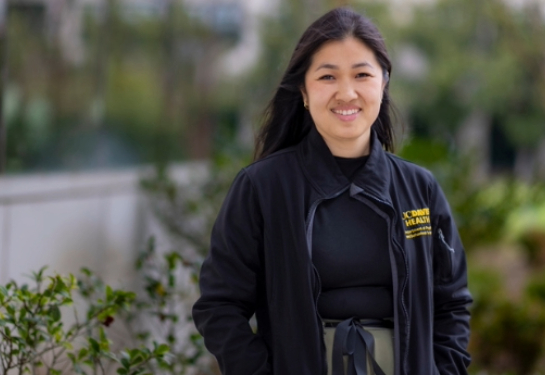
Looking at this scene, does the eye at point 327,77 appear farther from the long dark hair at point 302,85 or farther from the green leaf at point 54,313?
the green leaf at point 54,313

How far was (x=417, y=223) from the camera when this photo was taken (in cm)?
274

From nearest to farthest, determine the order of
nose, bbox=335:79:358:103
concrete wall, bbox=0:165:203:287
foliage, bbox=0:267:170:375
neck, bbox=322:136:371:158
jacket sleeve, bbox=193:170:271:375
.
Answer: jacket sleeve, bbox=193:170:271:375
nose, bbox=335:79:358:103
neck, bbox=322:136:371:158
foliage, bbox=0:267:170:375
concrete wall, bbox=0:165:203:287

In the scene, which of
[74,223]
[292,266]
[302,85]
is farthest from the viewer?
[74,223]

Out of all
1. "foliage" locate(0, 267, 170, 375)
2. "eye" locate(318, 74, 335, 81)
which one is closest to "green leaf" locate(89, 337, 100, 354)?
"foliage" locate(0, 267, 170, 375)

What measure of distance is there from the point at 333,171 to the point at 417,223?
0.30 m

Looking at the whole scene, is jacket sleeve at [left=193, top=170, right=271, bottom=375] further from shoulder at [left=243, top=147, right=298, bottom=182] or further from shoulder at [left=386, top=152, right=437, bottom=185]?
shoulder at [left=386, top=152, right=437, bottom=185]

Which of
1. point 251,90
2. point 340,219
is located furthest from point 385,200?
point 251,90

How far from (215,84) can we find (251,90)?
50.6 inches

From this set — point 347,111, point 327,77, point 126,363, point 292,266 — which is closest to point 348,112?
point 347,111

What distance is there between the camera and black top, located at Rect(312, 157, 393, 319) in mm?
2631

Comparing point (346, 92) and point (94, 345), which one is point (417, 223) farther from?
point (94, 345)

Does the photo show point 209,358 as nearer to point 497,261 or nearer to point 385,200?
point 385,200

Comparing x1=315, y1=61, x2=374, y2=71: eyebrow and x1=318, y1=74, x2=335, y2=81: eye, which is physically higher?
x1=315, y1=61, x2=374, y2=71: eyebrow

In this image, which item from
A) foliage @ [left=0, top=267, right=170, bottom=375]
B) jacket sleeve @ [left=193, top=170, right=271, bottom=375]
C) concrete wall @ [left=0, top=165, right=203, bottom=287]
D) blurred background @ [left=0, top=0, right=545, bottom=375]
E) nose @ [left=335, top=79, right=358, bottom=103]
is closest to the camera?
jacket sleeve @ [left=193, top=170, right=271, bottom=375]
